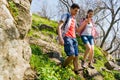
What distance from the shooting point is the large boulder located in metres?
6.51

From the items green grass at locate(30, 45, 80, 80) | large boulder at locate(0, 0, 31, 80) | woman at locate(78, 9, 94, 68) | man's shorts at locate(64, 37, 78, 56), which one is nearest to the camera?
large boulder at locate(0, 0, 31, 80)

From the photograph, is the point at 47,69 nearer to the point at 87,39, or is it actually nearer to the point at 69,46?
the point at 69,46

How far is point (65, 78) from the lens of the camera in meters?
8.57

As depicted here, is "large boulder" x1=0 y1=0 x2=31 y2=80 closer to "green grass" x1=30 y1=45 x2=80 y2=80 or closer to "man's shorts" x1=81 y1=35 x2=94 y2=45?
"green grass" x1=30 y1=45 x2=80 y2=80

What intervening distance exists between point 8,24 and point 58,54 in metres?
3.91

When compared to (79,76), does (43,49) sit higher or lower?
higher

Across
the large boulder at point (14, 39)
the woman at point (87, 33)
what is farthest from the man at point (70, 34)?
the large boulder at point (14, 39)

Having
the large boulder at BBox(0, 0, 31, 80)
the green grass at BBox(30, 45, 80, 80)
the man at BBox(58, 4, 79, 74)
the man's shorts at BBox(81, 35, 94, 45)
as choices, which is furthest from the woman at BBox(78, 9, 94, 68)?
the large boulder at BBox(0, 0, 31, 80)

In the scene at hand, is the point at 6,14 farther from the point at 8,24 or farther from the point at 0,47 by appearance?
the point at 0,47

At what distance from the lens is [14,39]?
23.0ft

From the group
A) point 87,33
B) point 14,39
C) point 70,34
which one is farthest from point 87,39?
point 14,39

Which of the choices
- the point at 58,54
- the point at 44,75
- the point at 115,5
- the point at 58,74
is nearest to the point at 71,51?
the point at 58,74

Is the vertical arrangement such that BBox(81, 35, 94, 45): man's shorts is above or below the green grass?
above

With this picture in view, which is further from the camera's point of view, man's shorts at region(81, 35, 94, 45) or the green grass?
man's shorts at region(81, 35, 94, 45)
